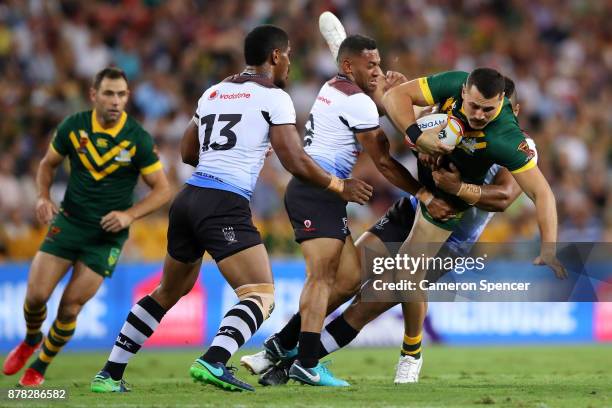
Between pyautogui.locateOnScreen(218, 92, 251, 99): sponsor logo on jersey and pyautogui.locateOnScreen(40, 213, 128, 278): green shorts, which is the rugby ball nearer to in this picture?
pyautogui.locateOnScreen(218, 92, 251, 99): sponsor logo on jersey

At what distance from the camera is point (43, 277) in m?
10.2

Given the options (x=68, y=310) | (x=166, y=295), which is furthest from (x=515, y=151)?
(x=68, y=310)

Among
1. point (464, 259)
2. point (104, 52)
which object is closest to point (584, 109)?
point (104, 52)

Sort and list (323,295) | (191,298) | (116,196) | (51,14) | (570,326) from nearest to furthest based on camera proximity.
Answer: (323,295)
(116,196)
(191,298)
(570,326)
(51,14)

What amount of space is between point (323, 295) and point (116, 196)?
2.75 meters

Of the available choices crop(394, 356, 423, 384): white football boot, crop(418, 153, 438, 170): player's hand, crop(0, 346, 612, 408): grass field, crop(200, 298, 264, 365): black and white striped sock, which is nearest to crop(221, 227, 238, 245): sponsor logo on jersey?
crop(200, 298, 264, 365): black and white striped sock

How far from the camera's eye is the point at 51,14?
18062mm

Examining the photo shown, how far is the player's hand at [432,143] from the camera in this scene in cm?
841

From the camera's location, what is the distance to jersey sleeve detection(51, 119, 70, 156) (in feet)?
33.4

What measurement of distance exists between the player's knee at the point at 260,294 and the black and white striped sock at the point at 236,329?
4cm

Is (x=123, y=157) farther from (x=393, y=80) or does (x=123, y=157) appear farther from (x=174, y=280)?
(x=393, y=80)

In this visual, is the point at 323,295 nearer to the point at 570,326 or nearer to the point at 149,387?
the point at 149,387

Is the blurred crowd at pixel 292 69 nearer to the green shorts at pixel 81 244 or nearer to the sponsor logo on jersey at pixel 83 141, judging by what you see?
the green shorts at pixel 81 244

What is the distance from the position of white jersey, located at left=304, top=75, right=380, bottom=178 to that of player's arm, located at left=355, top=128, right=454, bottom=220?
0.09 m
